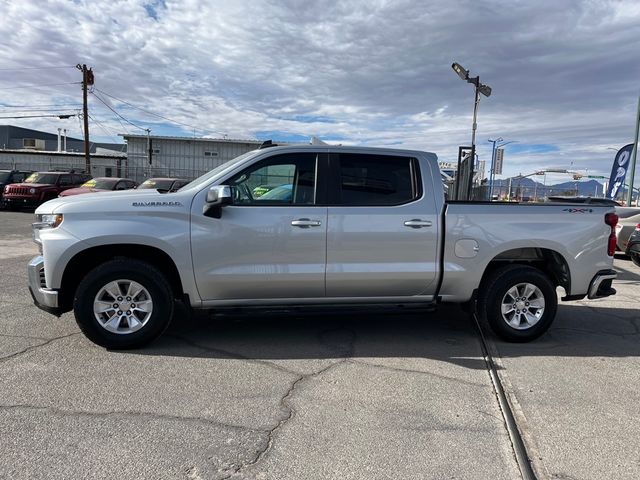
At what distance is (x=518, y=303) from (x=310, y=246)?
2298 millimetres

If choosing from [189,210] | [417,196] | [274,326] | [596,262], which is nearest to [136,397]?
[189,210]

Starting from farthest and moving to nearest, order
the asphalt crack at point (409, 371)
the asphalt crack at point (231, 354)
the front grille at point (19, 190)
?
the front grille at point (19, 190)
the asphalt crack at point (231, 354)
the asphalt crack at point (409, 371)

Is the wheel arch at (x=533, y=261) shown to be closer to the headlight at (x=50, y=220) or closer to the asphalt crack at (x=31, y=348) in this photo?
the headlight at (x=50, y=220)

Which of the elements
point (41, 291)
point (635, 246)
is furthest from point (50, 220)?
point (635, 246)

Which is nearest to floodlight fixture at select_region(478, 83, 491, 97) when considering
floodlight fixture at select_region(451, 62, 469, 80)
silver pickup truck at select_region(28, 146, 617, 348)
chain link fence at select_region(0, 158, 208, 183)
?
floodlight fixture at select_region(451, 62, 469, 80)

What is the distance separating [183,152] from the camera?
145ft

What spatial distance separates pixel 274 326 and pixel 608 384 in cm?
327

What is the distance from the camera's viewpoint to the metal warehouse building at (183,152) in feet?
143

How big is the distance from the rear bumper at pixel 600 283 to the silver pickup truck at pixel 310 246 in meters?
0.01

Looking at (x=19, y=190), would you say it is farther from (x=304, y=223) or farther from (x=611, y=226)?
(x=611, y=226)

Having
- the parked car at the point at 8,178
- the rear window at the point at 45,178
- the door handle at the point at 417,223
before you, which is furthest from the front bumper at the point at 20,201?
the door handle at the point at 417,223

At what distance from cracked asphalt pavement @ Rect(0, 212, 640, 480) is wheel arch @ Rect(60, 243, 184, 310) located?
54cm

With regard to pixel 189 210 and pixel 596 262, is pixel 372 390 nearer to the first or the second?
pixel 189 210

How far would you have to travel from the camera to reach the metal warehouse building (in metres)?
43.6
